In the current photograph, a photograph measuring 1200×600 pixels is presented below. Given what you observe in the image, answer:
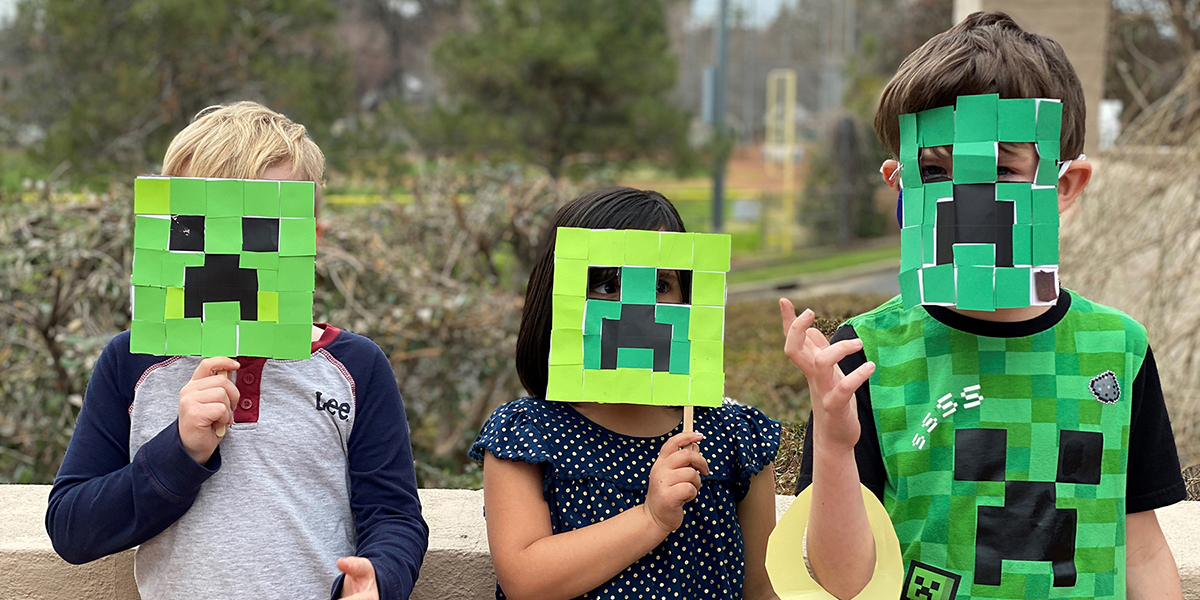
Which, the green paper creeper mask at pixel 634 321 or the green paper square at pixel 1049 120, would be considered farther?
the green paper creeper mask at pixel 634 321

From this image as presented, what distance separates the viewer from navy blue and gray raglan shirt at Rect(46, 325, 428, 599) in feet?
5.30

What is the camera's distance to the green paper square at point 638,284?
1.64 m

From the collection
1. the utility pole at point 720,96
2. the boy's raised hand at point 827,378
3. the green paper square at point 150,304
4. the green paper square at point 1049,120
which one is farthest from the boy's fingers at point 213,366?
the utility pole at point 720,96

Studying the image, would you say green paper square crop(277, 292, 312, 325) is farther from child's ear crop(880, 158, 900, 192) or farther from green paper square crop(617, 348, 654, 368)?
child's ear crop(880, 158, 900, 192)

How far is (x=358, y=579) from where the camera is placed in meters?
1.56

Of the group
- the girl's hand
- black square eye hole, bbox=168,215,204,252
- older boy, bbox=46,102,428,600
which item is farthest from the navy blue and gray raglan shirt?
the girl's hand

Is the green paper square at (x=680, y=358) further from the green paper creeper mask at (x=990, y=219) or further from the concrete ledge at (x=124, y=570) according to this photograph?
the concrete ledge at (x=124, y=570)

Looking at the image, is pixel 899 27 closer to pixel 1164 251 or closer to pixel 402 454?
pixel 1164 251

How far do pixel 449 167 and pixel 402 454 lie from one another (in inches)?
135

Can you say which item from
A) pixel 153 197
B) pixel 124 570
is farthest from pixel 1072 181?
pixel 124 570

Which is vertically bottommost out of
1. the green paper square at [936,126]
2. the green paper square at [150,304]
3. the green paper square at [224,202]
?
the green paper square at [150,304]

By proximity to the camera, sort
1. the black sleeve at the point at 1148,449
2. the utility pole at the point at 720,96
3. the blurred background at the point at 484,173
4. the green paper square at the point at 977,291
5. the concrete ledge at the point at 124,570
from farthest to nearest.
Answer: the utility pole at the point at 720,96
the blurred background at the point at 484,173
the concrete ledge at the point at 124,570
the black sleeve at the point at 1148,449
the green paper square at the point at 977,291

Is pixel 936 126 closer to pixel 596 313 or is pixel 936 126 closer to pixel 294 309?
pixel 596 313

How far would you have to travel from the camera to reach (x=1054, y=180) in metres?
1.52
